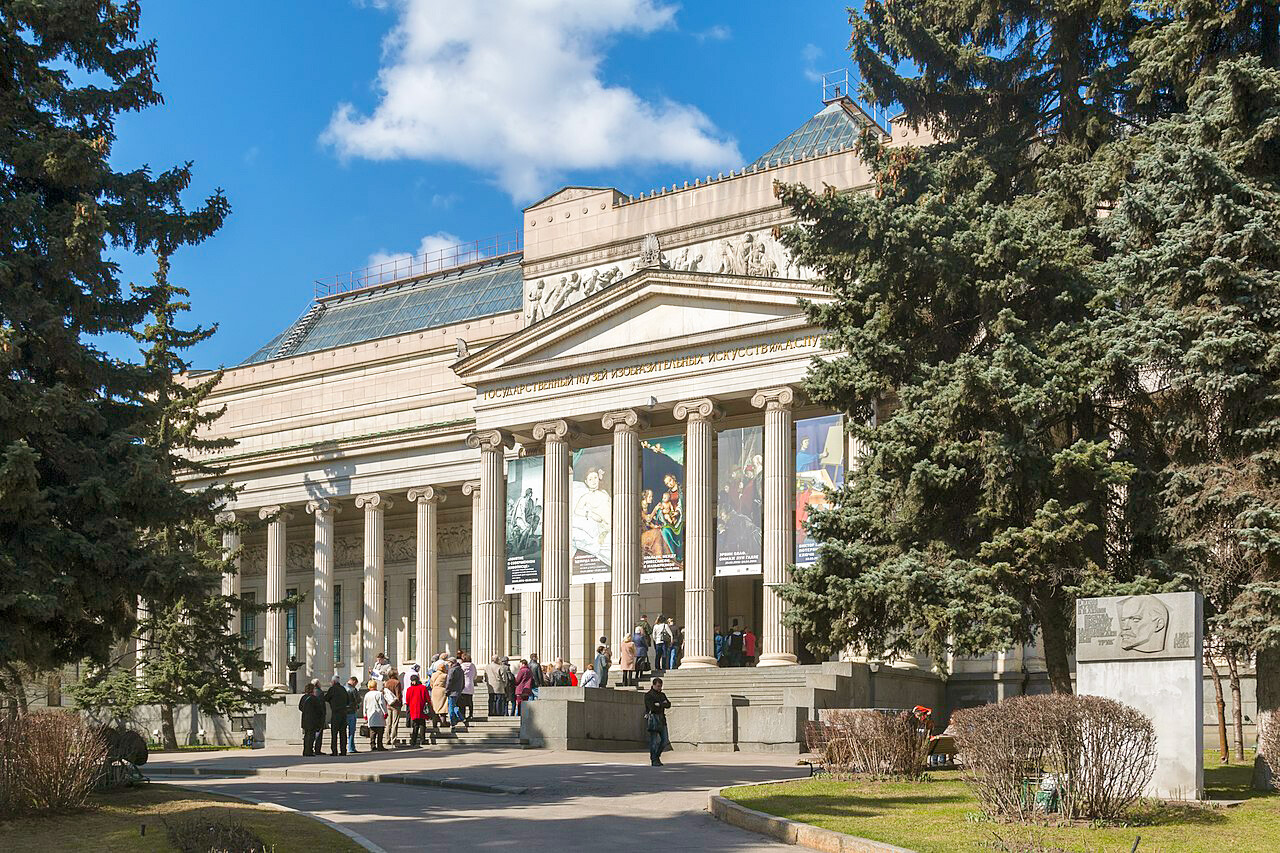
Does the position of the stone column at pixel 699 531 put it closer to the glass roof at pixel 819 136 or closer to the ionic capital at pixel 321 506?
the glass roof at pixel 819 136

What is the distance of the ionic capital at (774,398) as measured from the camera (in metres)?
38.4

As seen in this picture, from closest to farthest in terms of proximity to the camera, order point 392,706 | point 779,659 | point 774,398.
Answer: point 392,706
point 779,659
point 774,398

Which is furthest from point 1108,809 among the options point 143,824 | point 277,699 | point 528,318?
point 528,318

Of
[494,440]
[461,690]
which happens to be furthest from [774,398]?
[461,690]

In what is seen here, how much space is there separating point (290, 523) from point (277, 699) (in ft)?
62.9

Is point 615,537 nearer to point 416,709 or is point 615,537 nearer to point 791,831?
point 416,709

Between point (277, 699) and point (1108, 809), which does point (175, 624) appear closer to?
point (277, 699)

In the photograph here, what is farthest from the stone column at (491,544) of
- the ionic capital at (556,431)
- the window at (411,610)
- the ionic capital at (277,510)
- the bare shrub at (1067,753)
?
the bare shrub at (1067,753)

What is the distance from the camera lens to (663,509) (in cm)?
3981

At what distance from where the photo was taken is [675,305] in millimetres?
40969

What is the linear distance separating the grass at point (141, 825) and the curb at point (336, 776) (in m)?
3.96

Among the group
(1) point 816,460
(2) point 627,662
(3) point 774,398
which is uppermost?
(3) point 774,398

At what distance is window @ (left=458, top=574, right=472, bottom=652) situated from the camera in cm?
5353

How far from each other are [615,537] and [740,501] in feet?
13.8
